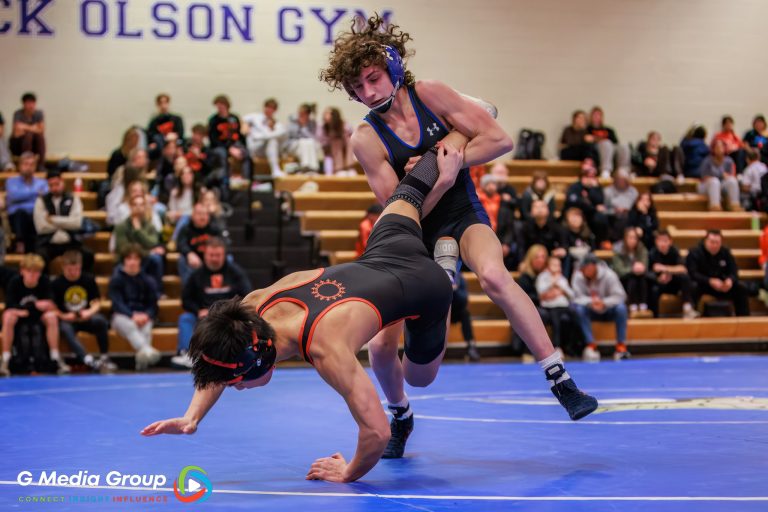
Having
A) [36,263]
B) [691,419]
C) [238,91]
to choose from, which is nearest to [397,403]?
[691,419]

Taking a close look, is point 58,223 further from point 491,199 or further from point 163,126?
point 491,199

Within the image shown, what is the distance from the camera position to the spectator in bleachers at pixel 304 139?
14.1 m

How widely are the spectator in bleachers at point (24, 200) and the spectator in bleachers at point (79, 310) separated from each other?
4.60 ft

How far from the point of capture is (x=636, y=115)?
16984 millimetres

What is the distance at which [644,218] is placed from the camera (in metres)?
13.2

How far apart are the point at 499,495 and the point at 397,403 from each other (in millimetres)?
1204

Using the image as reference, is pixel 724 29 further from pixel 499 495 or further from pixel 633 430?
pixel 499 495

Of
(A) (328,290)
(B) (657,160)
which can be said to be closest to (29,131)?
(B) (657,160)

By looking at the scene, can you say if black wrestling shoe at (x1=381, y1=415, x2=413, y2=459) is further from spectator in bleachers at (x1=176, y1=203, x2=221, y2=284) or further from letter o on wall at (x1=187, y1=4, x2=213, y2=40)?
letter o on wall at (x1=187, y1=4, x2=213, y2=40)

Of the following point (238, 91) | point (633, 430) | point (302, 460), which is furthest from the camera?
point (238, 91)

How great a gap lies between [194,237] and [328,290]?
282 inches

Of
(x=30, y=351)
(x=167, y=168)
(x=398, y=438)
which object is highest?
(x=167, y=168)

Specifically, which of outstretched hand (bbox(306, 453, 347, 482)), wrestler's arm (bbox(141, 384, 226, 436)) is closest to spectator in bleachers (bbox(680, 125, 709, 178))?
outstretched hand (bbox(306, 453, 347, 482))

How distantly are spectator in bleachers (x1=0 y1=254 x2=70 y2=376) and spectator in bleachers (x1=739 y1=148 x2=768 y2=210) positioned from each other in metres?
9.89
